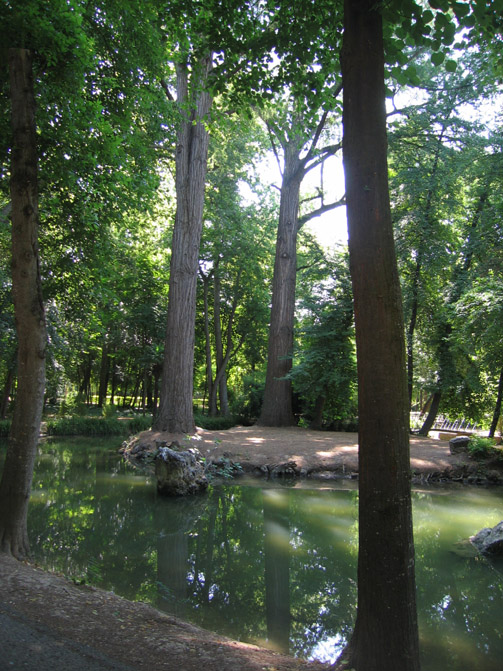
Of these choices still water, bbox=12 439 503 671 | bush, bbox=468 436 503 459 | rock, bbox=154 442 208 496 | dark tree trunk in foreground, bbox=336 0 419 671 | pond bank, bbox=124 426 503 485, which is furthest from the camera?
bush, bbox=468 436 503 459

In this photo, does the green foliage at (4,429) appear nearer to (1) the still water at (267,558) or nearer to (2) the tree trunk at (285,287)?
(1) the still water at (267,558)

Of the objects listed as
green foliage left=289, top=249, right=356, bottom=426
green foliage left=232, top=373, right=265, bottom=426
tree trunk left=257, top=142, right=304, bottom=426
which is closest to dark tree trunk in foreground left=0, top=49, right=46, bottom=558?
green foliage left=289, top=249, right=356, bottom=426

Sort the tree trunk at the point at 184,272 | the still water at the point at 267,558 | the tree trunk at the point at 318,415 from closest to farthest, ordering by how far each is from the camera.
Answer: the still water at the point at 267,558 < the tree trunk at the point at 184,272 < the tree trunk at the point at 318,415

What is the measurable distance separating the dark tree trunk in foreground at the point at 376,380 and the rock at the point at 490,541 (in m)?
4.86

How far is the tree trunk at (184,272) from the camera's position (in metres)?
14.7

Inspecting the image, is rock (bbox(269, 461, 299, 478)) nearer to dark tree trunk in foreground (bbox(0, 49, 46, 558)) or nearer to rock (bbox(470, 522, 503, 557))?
rock (bbox(470, 522, 503, 557))

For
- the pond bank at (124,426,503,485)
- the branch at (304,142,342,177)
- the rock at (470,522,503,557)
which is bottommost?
the rock at (470,522,503,557)

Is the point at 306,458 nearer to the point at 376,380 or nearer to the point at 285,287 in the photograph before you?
the point at 285,287

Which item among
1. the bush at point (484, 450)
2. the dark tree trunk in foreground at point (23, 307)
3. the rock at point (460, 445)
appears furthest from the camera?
the rock at point (460, 445)

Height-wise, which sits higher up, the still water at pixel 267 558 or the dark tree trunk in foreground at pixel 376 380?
the dark tree trunk in foreground at pixel 376 380

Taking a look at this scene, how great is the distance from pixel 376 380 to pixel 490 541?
222 inches

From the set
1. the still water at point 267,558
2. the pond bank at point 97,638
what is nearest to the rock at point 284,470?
the still water at point 267,558

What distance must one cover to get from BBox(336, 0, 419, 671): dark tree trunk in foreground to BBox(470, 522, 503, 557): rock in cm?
486

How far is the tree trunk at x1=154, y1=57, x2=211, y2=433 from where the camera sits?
579 inches
